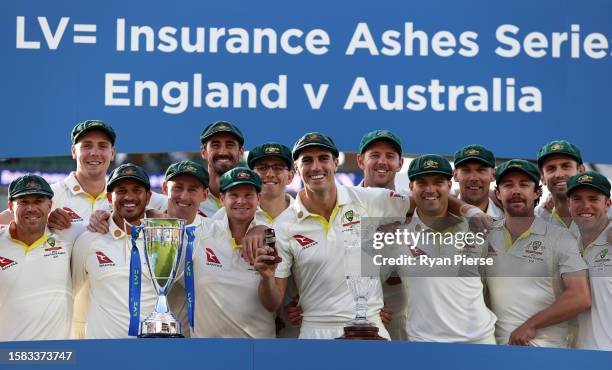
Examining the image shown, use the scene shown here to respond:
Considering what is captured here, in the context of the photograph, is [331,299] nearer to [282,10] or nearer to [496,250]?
[496,250]

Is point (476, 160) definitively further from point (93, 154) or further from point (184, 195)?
point (93, 154)

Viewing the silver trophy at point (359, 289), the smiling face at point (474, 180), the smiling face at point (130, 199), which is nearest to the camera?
the silver trophy at point (359, 289)

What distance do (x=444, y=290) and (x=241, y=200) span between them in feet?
3.05

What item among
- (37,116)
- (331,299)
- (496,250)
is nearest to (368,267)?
(331,299)

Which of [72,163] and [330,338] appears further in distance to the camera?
[72,163]

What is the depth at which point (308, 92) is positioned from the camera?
18.0 ft

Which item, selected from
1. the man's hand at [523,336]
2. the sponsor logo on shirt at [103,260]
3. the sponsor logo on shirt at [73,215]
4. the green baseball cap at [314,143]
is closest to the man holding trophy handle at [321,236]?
the green baseball cap at [314,143]

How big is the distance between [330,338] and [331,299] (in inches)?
6.8

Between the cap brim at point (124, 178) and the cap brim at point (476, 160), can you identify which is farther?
the cap brim at point (476, 160)

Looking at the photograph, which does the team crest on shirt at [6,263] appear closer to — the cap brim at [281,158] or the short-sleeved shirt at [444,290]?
the cap brim at [281,158]

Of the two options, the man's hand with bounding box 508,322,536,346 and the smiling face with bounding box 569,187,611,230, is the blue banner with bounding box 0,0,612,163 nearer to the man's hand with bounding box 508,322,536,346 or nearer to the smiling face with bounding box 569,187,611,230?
the smiling face with bounding box 569,187,611,230

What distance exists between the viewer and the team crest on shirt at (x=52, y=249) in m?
5.20

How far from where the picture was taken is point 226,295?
204 inches

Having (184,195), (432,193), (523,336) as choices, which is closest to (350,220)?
(432,193)
